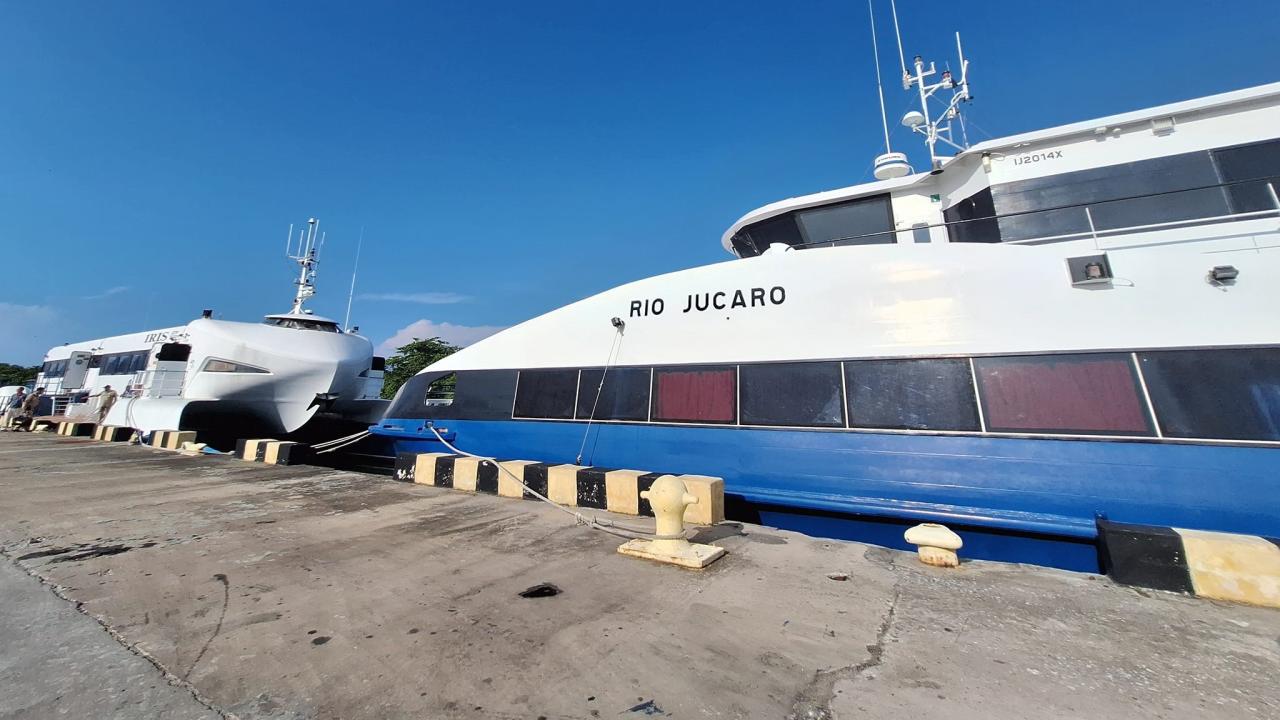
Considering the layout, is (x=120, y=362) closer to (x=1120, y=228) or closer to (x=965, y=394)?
(x=965, y=394)

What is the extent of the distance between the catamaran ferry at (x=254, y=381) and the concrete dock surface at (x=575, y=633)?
34.7 feet

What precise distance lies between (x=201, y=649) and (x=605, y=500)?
3.15m

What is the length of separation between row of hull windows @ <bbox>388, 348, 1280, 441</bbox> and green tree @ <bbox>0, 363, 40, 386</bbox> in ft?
281

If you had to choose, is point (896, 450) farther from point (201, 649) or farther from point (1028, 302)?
point (201, 649)

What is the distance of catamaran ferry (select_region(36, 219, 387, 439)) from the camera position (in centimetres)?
1287

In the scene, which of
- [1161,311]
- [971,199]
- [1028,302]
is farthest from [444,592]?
[971,199]

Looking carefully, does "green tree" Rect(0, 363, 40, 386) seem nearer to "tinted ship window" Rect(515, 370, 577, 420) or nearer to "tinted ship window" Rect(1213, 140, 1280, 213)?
"tinted ship window" Rect(515, 370, 577, 420)

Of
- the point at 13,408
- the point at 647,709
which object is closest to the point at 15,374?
the point at 13,408

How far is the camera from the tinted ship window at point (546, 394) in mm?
6414

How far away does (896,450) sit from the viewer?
450 cm

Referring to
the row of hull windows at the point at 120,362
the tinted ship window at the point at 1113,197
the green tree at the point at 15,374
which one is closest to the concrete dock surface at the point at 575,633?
the tinted ship window at the point at 1113,197

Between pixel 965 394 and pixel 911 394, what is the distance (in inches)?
17.6

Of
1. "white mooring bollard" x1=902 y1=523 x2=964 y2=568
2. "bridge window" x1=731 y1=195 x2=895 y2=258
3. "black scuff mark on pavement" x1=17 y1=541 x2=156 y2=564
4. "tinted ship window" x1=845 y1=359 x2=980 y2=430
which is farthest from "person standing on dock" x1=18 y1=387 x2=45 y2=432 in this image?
A: "white mooring bollard" x1=902 y1=523 x2=964 y2=568

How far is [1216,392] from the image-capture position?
3.79 metres
